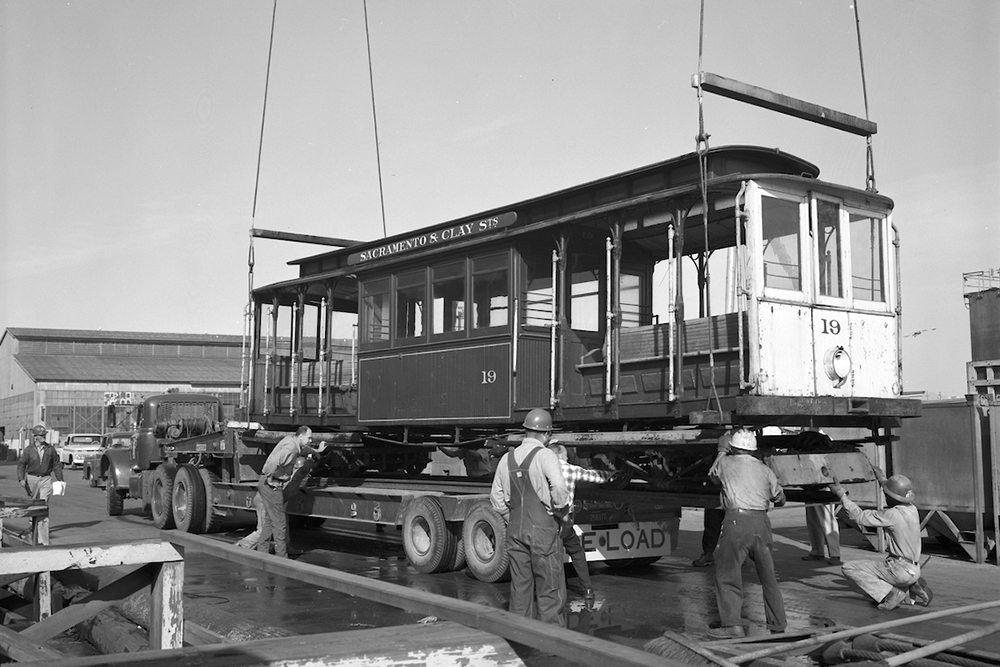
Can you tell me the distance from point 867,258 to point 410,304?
6130 millimetres

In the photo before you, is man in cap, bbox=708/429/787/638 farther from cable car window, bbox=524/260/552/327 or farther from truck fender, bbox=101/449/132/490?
truck fender, bbox=101/449/132/490

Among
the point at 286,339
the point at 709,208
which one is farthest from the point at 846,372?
the point at 286,339

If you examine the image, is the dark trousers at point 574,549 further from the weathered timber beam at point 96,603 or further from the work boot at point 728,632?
the weathered timber beam at point 96,603

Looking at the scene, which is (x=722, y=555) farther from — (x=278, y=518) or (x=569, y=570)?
(x=278, y=518)

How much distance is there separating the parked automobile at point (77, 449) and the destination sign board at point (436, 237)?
104 feet

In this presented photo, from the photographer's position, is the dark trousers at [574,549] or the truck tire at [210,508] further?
the truck tire at [210,508]

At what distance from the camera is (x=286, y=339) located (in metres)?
17.0

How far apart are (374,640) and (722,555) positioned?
5669 mm

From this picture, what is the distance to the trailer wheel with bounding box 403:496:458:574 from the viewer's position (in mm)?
11898

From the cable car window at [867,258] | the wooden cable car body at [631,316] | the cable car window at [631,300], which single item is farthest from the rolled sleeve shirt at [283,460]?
the cable car window at [867,258]

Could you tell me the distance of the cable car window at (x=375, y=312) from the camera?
46.5 ft

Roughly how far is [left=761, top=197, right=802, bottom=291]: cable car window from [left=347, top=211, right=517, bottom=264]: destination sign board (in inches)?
134

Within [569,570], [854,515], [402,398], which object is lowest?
[569,570]

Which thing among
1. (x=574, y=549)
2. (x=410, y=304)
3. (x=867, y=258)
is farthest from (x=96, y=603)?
(x=410, y=304)
